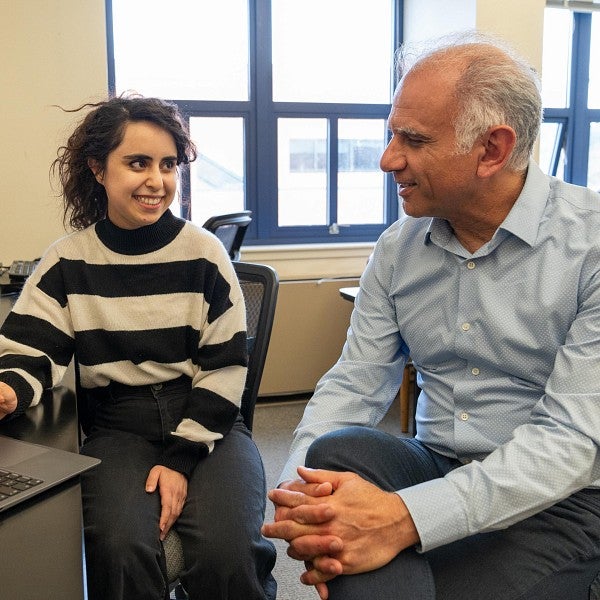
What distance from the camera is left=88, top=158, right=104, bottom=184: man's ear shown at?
152 cm

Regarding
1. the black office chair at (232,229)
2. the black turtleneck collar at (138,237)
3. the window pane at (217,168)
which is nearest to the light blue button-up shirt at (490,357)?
the black turtleneck collar at (138,237)

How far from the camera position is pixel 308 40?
400cm

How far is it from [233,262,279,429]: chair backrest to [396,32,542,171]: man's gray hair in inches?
21.1

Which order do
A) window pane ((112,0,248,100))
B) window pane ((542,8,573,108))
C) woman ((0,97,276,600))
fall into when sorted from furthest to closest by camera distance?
window pane ((542,8,573,108)) → window pane ((112,0,248,100)) → woman ((0,97,276,600))

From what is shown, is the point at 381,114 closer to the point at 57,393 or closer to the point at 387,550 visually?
the point at 57,393

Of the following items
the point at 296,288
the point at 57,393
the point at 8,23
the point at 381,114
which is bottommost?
the point at 296,288

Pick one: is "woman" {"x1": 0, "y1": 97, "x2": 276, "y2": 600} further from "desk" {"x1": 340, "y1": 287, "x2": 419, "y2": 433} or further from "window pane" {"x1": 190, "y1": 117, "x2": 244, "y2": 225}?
"window pane" {"x1": 190, "y1": 117, "x2": 244, "y2": 225}

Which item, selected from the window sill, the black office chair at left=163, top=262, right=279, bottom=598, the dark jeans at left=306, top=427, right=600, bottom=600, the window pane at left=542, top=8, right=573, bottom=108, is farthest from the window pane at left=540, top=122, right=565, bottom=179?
the dark jeans at left=306, top=427, right=600, bottom=600

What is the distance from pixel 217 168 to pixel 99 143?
2537mm

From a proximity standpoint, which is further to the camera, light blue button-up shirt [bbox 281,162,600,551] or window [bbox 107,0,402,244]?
window [bbox 107,0,402,244]

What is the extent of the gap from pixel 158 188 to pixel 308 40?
→ 9.21 ft

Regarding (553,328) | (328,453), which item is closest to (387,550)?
(328,453)

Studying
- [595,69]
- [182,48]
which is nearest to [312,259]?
[182,48]

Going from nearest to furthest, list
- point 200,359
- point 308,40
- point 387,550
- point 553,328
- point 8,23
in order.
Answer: point 387,550 → point 553,328 → point 200,359 → point 8,23 → point 308,40
